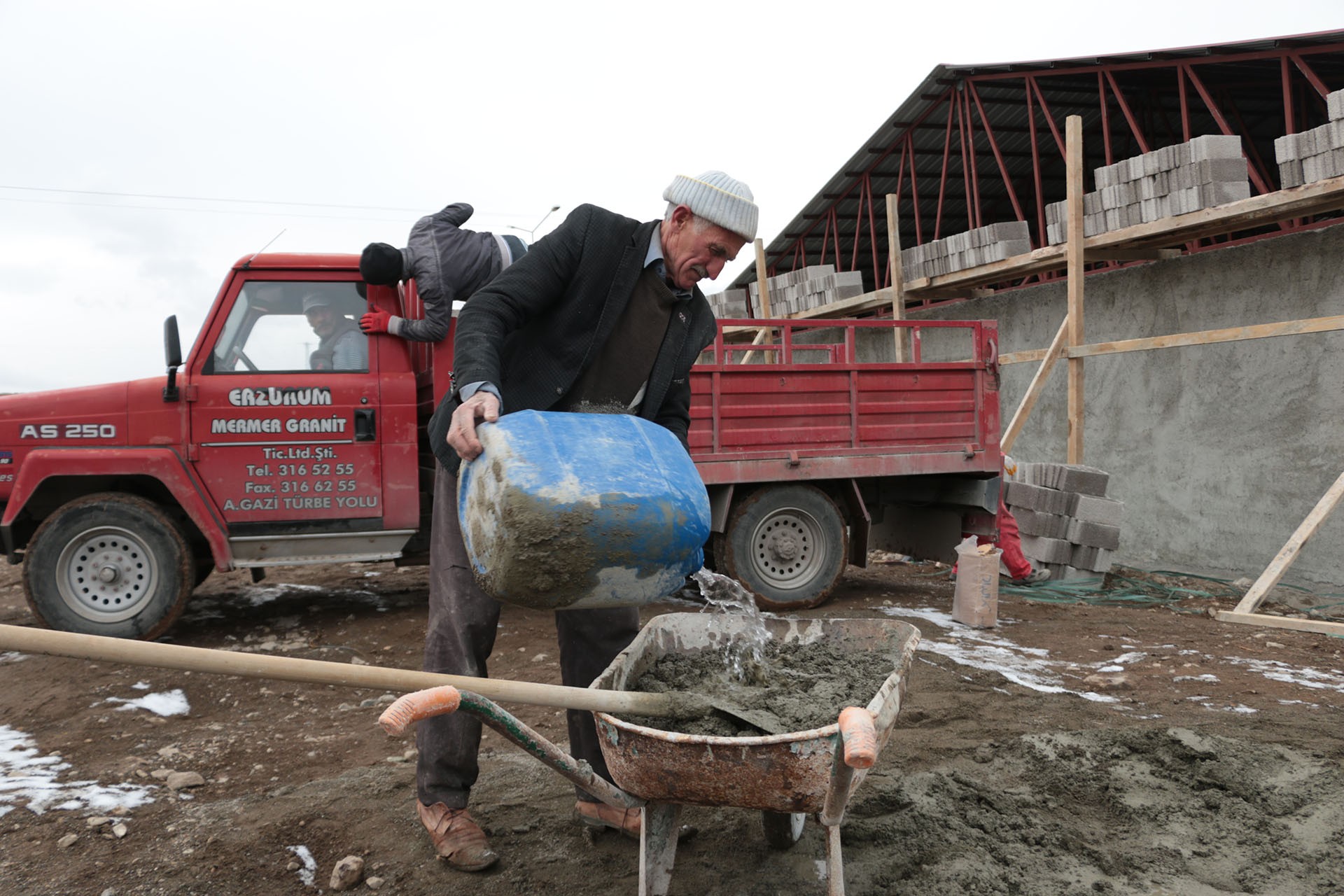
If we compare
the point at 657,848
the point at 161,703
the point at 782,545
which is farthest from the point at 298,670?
the point at 782,545

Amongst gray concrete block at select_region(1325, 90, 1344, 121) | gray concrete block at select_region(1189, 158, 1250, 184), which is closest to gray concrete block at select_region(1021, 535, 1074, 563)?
gray concrete block at select_region(1189, 158, 1250, 184)

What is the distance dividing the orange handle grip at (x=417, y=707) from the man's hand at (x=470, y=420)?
596 mm

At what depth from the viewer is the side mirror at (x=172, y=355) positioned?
5.11 meters

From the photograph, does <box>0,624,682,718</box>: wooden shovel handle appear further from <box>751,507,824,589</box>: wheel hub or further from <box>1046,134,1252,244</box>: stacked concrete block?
<box>1046,134,1252,244</box>: stacked concrete block

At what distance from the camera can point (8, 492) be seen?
519cm

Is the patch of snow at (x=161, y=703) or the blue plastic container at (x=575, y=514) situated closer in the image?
the blue plastic container at (x=575, y=514)

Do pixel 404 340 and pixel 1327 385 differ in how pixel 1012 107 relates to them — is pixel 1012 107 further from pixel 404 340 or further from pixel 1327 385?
pixel 404 340

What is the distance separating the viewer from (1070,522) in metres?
7.43

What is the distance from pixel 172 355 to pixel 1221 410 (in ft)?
26.0

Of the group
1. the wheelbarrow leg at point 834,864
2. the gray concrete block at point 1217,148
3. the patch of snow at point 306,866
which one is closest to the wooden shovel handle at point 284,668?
the wheelbarrow leg at point 834,864

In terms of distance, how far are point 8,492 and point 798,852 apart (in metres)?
4.93

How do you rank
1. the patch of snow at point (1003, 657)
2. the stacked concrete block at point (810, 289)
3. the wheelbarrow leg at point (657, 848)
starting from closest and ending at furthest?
the wheelbarrow leg at point (657, 848) < the patch of snow at point (1003, 657) < the stacked concrete block at point (810, 289)

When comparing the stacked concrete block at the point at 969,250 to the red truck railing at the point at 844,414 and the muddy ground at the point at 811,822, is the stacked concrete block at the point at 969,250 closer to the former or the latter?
the red truck railing at the point at 844,414

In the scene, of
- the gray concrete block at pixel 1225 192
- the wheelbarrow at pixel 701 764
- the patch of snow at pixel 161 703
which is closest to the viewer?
the wheelbarrow at pixel 701 764
